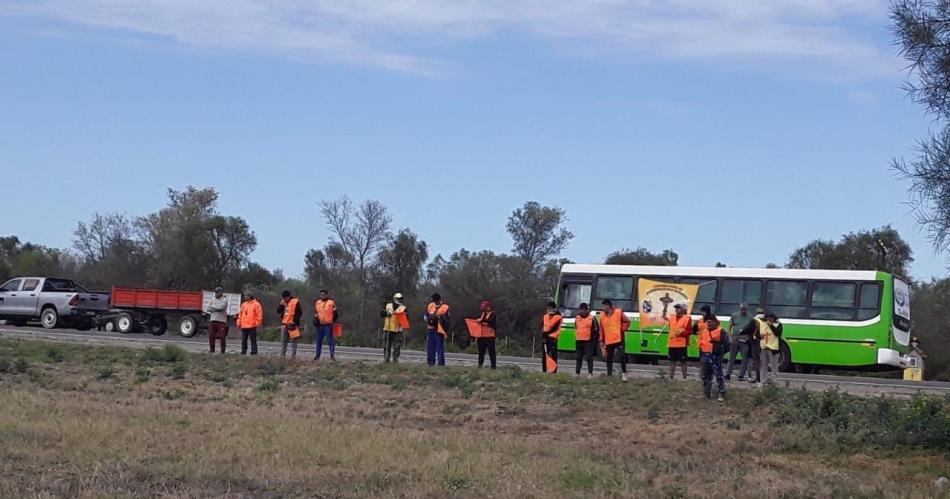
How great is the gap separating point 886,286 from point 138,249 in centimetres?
5637

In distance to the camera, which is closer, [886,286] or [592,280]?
[886,286]

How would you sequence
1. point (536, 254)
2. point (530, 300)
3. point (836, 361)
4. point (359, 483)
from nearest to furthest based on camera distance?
point (359, 483), point (836, 361), point (530, 300), point (536, 254)

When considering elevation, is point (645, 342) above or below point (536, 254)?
below

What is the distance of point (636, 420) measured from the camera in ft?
61.5

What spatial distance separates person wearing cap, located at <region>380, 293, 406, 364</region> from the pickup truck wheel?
75.6ft

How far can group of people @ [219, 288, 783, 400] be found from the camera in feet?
70.3

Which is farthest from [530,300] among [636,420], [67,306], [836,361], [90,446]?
[90,446]

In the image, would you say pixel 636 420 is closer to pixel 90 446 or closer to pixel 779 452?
pixel 779 452

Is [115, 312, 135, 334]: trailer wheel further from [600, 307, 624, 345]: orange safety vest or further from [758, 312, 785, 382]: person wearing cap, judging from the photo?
[758, 312, 785, 382]: person wearing cap

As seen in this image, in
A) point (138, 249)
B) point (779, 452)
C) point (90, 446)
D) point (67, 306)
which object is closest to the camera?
point (90, 446)

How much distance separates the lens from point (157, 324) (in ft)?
148

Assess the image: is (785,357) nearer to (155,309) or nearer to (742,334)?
(742,334)

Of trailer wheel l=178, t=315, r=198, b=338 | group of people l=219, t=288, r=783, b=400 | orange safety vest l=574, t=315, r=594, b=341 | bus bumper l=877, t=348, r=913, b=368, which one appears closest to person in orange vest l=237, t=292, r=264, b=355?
group of people l=219, t=288, r=783, b=400

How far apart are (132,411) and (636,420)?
25.0 ft
